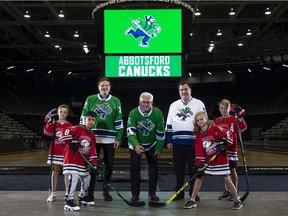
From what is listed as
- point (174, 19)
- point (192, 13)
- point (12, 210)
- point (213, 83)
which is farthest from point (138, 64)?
point (213, 83)

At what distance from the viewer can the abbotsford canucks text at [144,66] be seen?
6.86m

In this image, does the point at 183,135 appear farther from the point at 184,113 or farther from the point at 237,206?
the point at 237,206

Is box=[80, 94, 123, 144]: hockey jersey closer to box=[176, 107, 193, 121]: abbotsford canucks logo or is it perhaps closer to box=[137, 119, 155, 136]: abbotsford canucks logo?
box=[137, 119, 155, 136]: abbotsford canucks logo

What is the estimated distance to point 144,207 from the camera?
13.5 feet

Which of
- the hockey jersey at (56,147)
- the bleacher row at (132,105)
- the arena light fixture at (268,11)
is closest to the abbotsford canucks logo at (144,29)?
the hockey jersey at (56,147)

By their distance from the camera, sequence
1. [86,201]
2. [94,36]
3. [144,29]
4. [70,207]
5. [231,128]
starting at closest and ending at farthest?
[70,207]
[86,201]
[231,128]
[144,29]
[94,36]

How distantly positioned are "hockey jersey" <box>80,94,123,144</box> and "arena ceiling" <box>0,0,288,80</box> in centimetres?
312

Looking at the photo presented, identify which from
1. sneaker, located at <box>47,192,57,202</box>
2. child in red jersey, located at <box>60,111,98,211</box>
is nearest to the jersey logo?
child in red jersey, located at <box>60,111,98,211</box>

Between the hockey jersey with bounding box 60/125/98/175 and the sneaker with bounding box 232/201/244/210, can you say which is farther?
the hockey jersey with bounding box 60/125/98/175

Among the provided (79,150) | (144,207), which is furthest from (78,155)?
(144,207)

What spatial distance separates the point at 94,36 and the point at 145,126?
16027mm

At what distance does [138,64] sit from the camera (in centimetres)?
686

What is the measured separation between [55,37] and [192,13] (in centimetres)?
1365

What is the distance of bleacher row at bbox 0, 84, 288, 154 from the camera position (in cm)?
2308
